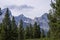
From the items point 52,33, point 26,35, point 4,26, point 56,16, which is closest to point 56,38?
point 52,33

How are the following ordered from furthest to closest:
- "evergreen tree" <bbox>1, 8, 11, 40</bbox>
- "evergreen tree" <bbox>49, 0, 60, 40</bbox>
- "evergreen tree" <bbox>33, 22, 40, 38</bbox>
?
"evergreen tree" <bbox>33, 22, 40, 38</bbox> < "evergreen tree" <bbox>1, 8, 11, 40</bbox> < "evergreen tree" <bbox>49, 0, 60, 40</bbox>

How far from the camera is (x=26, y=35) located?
95562mm

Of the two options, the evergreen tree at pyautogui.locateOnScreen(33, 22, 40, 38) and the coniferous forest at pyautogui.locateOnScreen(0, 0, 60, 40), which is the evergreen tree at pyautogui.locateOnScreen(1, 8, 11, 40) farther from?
the evergreen tree at pyautogui.locateOnScreen(33, 22, 40, 38)

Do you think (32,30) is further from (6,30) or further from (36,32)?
(6,30)

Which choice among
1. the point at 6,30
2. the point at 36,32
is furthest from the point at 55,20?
the point at 36,32

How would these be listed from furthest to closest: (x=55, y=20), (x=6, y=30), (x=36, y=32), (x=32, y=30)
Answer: (x=32, y=30), (x=36, y=32), (x=6, y=30), (x=55, y=20)

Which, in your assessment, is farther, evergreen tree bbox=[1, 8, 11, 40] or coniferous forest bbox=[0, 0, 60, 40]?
evergreen tree bbox=[1, 8, 11, 40]

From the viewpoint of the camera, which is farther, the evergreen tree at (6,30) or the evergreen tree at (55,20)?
the evergreen tree at (6,30)

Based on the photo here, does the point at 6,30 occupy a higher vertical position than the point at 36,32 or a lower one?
higher

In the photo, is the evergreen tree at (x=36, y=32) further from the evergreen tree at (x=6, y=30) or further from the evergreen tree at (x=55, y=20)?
the evergreen tree at (x=55, y=20)

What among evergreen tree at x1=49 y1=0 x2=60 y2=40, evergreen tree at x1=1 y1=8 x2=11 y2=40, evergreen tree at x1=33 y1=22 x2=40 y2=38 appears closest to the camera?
evergreen tree at x1=49 y1=0 x2=60 y2=40

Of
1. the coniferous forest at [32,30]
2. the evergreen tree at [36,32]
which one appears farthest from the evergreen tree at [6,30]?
the evergreen tree at [36,32]

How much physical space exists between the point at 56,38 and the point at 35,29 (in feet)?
231

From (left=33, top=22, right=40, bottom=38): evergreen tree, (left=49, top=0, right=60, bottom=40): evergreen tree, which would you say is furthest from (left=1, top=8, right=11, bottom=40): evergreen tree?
(left=49, top=0, right=60, bottom=40): evergreen tree
